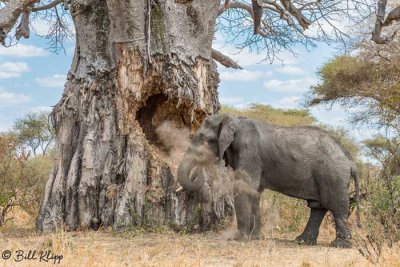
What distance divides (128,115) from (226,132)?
1459 mm

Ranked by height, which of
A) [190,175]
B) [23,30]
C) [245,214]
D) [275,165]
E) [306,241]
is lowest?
[306,241]

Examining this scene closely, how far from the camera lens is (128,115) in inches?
308

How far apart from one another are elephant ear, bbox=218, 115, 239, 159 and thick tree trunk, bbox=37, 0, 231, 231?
976 mm

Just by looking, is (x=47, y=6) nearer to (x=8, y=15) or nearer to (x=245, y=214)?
(x=8, y=15)

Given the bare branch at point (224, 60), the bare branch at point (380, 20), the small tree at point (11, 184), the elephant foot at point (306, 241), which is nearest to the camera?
the elephant foot at point (306, 241)

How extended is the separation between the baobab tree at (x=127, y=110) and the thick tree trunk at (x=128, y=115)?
0.01 meters

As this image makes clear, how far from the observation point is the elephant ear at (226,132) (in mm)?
6891

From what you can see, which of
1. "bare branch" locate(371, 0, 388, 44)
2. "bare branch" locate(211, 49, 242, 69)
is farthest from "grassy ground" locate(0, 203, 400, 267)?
"bare branch" locate(211, 49, 242, 69)

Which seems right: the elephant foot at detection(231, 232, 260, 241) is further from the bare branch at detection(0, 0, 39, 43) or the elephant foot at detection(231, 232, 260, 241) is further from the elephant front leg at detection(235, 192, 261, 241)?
the bare branch at detection(0, 0, 39, 43)

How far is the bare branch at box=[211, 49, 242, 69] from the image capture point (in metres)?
12.7
